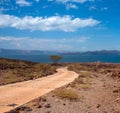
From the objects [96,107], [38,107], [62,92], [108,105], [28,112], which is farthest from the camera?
[62,92]

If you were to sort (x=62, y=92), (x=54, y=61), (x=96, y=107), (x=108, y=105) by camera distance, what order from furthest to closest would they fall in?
(x=54, y=61) < (x=62, y=92) < (x=108, y=105) < (x=96, y=107)

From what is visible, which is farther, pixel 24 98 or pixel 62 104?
pixel 24 98

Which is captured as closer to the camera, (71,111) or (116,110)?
(71,111)

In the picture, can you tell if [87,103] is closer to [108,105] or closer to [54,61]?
[108,105]

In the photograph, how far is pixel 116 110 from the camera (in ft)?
53.2

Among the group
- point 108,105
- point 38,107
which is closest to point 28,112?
point 38,107

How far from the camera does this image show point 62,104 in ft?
55.4

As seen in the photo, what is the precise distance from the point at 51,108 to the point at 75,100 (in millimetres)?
3367

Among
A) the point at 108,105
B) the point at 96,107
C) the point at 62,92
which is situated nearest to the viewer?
the point at 96,107

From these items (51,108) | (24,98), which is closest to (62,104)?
(51,108)

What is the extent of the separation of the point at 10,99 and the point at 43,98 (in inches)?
80.1

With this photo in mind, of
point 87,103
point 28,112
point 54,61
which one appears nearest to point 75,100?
point 87,103

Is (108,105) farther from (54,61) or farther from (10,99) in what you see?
(54,61)

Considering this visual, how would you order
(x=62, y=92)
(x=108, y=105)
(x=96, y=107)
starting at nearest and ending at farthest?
(x=96, y=107), (x=108, y=105), (x=62, y=92)
